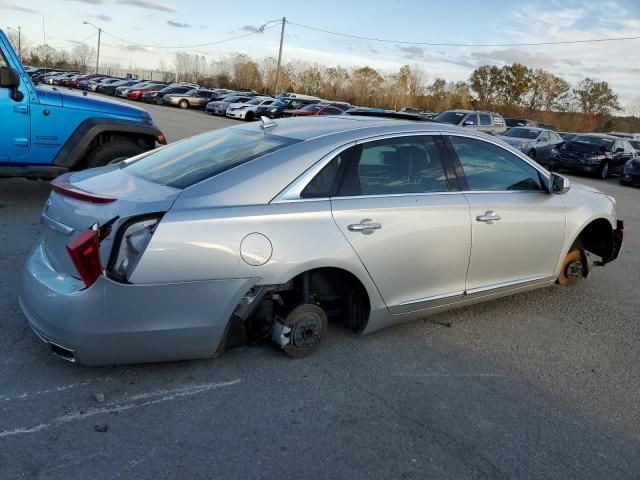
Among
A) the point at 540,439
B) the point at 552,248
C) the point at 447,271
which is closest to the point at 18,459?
the point at 540,439

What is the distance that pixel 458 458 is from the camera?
9.61ft

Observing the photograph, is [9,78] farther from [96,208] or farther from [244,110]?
[244,110]

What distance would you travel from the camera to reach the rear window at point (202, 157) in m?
3.64

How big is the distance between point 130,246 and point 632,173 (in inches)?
766

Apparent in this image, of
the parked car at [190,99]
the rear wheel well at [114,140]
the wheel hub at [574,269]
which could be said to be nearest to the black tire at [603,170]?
the wheel hub at [574,269]

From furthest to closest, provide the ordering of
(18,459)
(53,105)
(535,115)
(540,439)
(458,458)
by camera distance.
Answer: (535,115) → (53,105) → (540,439) → (458,458) → (18,459)

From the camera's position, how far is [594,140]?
2158 cm

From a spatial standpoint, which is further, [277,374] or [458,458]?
[277,374]

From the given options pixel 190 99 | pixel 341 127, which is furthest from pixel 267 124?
pixel 190 99

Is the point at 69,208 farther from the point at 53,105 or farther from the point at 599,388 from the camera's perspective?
the point at 53,105

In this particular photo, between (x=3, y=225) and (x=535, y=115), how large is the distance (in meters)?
66.6

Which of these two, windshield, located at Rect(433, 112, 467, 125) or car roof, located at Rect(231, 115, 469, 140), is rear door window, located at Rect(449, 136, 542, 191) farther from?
windshield, located at Rect(433, 112, 467, 125)

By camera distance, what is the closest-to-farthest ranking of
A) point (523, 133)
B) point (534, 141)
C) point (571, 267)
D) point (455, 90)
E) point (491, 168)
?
point (491, 168) < point (571, 267) < point (534, 141) < point (523, 133) < point (455, 90)

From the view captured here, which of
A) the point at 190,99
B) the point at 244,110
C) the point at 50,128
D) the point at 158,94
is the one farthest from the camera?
the point at 158,94
